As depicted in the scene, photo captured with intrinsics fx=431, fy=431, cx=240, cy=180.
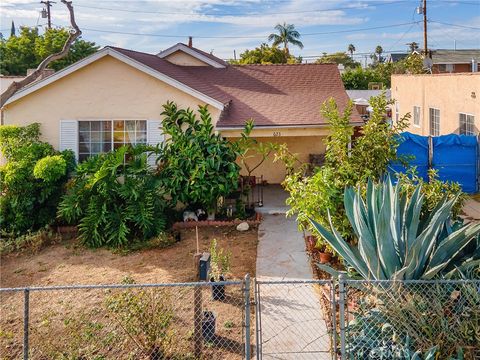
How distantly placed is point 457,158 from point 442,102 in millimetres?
4255

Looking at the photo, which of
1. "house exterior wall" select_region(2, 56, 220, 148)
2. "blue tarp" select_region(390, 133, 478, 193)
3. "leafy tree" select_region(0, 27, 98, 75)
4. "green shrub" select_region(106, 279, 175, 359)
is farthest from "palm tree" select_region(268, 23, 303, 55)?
"green shrub" select_region(106, 279, 175, 359)

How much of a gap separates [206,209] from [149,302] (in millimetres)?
6539

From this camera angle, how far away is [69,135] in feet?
42.2

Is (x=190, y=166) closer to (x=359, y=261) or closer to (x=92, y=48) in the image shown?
(x=359, y=261)

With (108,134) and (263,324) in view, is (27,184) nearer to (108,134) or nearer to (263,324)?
(108,134)

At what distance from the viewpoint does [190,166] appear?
38.4ft

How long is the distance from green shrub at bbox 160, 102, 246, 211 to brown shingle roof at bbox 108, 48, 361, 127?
0.94 metres

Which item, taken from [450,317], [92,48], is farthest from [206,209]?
[92,48]

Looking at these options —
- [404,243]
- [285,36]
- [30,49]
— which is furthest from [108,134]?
[285,36]

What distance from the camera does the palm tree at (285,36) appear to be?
182 feet

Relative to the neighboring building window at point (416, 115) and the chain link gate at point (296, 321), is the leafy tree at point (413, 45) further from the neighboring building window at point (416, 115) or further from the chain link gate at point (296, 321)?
the chain link gate at point (296, 321)

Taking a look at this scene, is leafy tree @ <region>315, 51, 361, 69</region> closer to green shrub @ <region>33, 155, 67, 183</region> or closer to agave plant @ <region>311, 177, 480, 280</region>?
green shrub @ <region>33, 155, 67, 183</region>

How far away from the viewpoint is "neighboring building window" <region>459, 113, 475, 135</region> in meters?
16.4

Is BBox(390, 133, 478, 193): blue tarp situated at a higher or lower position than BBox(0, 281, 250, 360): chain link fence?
higher
